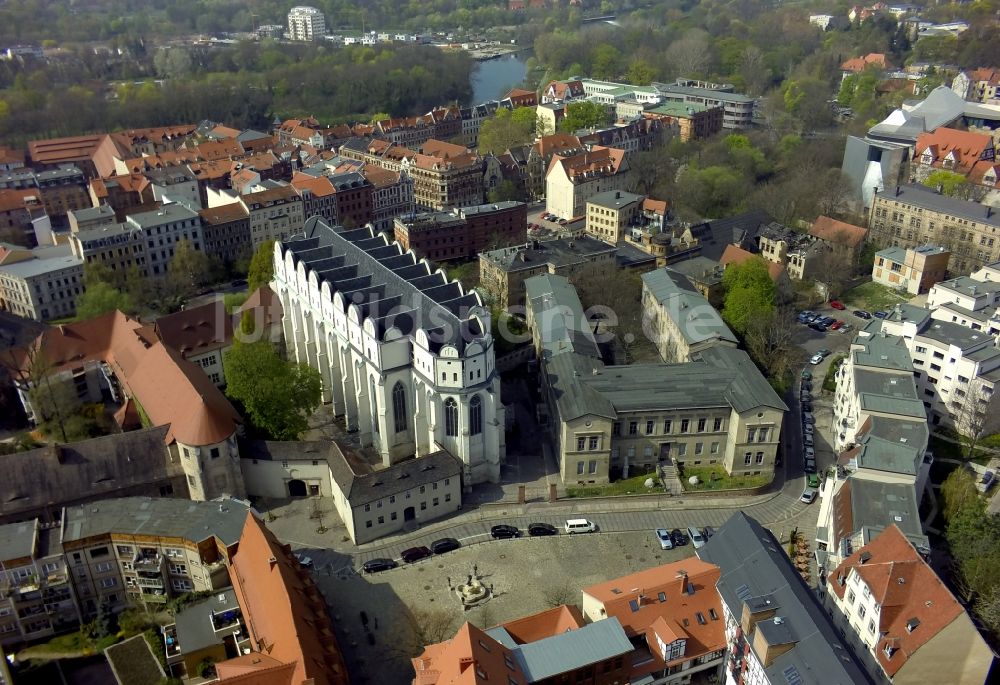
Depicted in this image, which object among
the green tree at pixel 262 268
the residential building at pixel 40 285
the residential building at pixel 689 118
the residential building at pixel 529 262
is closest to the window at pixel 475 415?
the residential building at pixel 529 262

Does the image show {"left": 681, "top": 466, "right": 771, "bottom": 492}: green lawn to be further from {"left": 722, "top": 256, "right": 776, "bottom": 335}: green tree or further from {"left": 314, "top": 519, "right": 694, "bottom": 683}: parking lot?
{"left": 722, "top": 256, "right": 776, "bottom": 335}: green tree

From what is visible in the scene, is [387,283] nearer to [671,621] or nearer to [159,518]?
[159,518]

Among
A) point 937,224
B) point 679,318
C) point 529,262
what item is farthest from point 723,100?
point 679,318

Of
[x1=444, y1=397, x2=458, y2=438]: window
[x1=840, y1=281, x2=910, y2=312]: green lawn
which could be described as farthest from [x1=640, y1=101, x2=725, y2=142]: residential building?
[x1=444, y1=397, x2=458, y2=438]: window

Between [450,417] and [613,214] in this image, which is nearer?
[450,417]

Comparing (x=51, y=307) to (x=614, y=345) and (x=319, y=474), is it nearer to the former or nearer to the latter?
(x=319, y=474)

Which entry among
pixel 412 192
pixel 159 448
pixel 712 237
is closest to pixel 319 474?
pixel 159 448

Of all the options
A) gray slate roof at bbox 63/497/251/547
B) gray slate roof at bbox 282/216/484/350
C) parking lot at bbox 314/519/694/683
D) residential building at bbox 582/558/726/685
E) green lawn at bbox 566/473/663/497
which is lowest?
parking lot at bbox 314/519/694/683

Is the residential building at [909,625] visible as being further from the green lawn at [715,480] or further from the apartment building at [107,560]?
the apartment building at [107,560]
